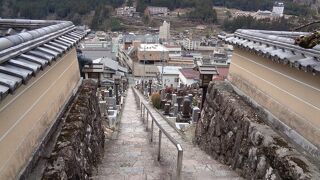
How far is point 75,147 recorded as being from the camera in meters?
5.59

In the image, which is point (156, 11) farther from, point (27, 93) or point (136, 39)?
point (27, 93)

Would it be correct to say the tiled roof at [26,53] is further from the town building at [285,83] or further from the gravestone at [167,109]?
the gravestone at [167,109]

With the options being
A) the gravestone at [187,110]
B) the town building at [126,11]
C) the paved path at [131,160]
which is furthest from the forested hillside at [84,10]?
the paved path at [131,160]

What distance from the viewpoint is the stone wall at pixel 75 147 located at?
4.74 metres

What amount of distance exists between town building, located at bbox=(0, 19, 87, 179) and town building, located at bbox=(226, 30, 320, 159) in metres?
3.78

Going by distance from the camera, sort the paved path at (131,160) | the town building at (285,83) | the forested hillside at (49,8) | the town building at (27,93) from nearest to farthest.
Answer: the town building at (27,93)
the town building at (285,83)
the paved path at (131,160)
the forested hillside at (49,8)

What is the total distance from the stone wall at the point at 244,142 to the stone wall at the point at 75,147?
3003mm

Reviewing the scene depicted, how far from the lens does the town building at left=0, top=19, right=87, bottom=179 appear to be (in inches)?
146

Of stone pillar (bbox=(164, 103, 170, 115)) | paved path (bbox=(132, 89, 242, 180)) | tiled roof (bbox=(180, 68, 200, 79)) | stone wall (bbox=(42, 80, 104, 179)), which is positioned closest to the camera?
stone wall (bbox=(42, 80, 104, 179))

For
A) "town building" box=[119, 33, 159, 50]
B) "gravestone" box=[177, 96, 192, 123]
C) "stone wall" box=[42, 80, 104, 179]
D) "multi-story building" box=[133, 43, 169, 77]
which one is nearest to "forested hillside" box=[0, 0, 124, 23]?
"town building" box=[119, 33, 159, 50]

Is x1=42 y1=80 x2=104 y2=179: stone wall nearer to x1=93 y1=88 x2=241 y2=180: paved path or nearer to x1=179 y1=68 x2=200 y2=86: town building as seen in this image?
x1=93 y1=88 x2=241 y2=180: paved path

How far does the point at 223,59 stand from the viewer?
46.9m

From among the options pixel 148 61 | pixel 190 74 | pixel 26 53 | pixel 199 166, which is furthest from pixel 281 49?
pixel 148 61

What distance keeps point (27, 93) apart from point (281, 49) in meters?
4.43
